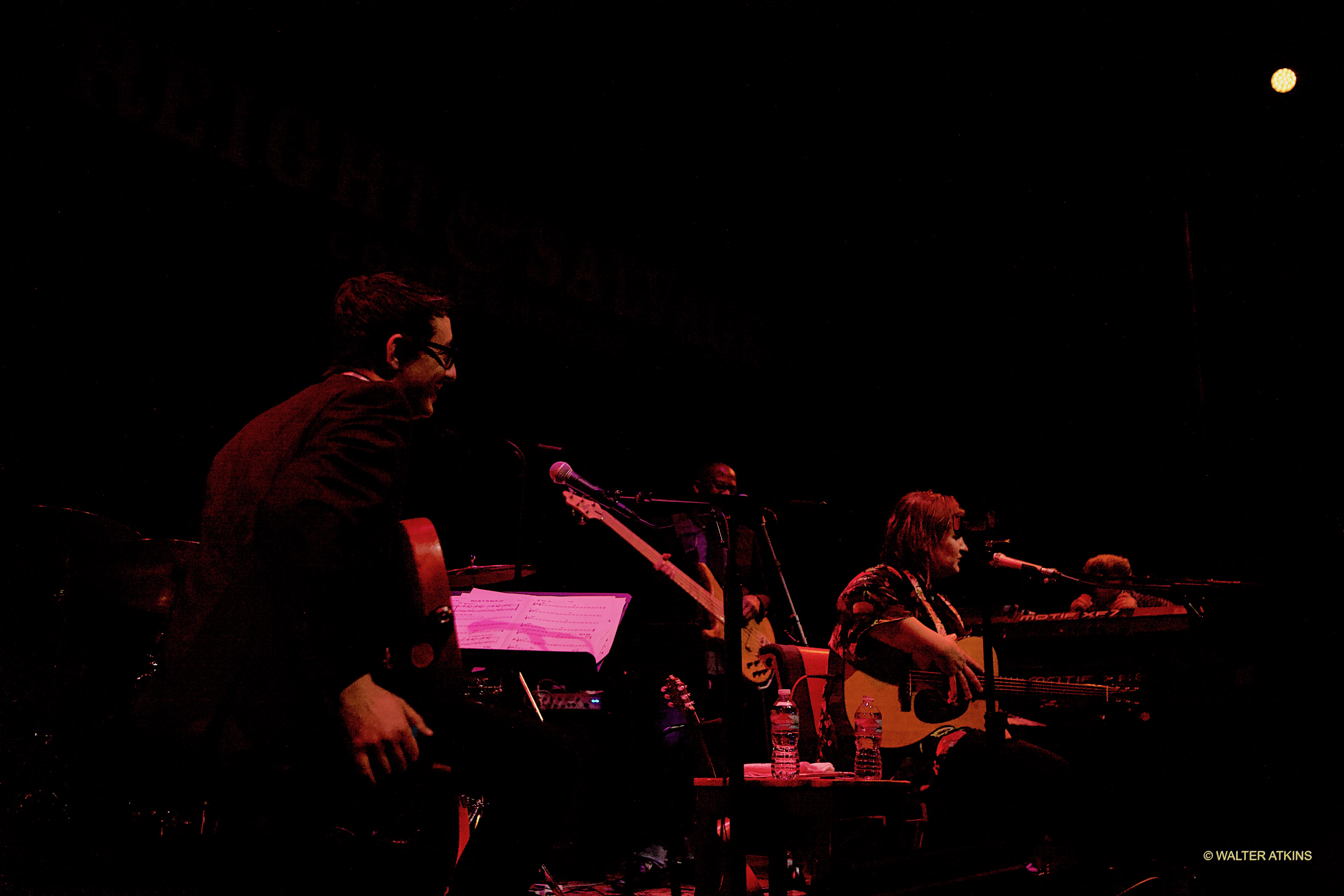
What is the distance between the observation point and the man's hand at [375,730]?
1.38 meters

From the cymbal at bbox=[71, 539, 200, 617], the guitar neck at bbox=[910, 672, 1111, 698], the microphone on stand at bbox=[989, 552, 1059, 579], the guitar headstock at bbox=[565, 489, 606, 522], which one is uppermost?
the guitar headstock at bbox=[565, 489, 606, 522]

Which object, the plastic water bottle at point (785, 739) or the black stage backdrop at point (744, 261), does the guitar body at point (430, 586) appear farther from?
the black stage backdrop at point (744, 261)

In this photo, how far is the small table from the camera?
8.98 feet

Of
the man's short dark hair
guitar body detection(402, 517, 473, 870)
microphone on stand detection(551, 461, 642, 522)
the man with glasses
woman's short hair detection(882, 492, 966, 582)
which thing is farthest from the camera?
woman's short hair detection(882, 492, 966, 582)

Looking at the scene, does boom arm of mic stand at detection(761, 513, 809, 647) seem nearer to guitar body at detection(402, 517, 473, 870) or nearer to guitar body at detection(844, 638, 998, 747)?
guitar body at detection(844, 638, 998, 747)

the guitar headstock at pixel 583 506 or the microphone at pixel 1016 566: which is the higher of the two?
the guitar headstock at pixel 583 506

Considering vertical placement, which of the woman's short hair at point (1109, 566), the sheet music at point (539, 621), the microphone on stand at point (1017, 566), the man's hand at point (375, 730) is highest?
the woman's short hair at point (1109, 566)

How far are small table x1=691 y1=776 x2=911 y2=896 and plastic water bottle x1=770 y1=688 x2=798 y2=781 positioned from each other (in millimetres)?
66

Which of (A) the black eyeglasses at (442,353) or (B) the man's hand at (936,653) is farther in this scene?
(B) the man's hand at (936,653)

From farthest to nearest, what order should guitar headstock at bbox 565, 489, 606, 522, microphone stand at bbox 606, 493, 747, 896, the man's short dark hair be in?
guitar headstock at bbox 565, 489, 606, 522 → microphone stand at bbox 606, 493, 747, 896 → the man's short dark hair

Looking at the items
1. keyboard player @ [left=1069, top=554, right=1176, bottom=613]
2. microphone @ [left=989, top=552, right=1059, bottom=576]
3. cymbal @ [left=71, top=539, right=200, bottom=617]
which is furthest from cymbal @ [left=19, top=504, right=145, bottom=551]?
keyboard player @ [left=1069, top=554, right=1176, bottom=613]

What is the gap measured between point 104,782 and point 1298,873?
3.91m

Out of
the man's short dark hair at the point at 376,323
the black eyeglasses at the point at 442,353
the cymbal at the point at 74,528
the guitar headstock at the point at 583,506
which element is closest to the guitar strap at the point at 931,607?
the guitar headstock at the point at 583,506

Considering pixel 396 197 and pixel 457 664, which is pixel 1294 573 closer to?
pixel 457 664
